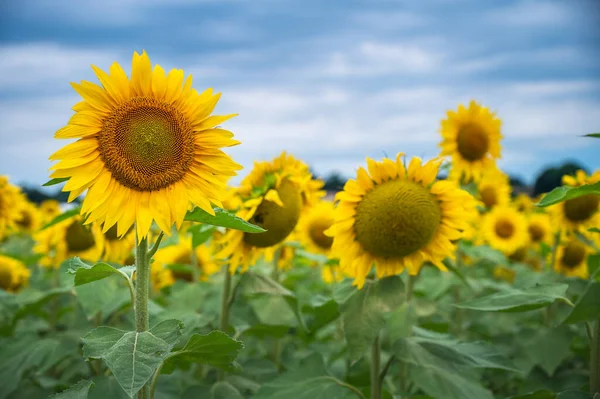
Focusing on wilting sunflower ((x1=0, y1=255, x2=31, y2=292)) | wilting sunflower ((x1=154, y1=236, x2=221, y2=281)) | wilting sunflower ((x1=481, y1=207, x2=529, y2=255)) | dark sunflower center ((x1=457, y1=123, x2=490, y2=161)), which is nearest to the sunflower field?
wilting sunflower ((x1=154, y1=236, x2=221, y2=281))

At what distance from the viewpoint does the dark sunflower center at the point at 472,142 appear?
5.04 metres

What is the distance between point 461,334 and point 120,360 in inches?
146

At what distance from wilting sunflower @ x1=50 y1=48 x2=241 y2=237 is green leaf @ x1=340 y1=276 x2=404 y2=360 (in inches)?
32.5

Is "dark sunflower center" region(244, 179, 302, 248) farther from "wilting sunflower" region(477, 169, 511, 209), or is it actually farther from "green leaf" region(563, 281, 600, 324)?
"wilting sunflower" region(477, 169, 511, 209)

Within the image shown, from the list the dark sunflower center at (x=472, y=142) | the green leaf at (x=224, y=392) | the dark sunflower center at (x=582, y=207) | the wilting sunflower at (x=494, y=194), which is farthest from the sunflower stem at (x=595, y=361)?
the wilting sunflower at (x=494, y=194)

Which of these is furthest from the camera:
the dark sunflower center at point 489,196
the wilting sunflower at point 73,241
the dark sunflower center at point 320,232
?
the dark sunflower center at point 489,196

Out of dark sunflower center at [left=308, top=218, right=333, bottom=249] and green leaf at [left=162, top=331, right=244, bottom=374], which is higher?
dark sunflower center at [left=308, top=218, right=333, bottom=249]

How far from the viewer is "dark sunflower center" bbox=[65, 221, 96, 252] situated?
13.8ft

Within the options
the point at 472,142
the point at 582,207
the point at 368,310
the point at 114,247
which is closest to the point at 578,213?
the point at 582,207

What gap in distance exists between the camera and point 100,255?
3.78m

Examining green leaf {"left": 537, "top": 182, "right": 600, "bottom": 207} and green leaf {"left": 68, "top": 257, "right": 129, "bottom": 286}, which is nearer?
green leaf {"left": 68, "top": 257, "right": 129, "bottom": 286}

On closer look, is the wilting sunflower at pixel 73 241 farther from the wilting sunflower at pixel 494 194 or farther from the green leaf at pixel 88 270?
the wilting sunflower at pixel 494 194

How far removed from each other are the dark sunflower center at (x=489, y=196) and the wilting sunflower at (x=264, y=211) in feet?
15.0

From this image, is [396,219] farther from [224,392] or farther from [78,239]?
[78,239]
